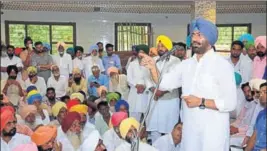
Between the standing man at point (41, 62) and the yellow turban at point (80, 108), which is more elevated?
the standing man at point (41, 62)

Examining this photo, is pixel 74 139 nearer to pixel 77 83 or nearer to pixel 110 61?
pixel 77 83

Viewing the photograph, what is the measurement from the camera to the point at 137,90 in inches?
192

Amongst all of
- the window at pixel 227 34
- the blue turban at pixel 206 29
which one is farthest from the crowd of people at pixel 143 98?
the window at pixel 227 34

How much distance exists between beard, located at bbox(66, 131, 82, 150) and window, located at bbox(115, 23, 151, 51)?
4.67 meters

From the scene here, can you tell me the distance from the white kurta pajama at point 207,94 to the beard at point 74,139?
1410mm

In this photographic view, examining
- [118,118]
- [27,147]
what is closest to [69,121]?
[118,118]

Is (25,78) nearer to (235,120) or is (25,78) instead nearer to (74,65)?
(74,65)

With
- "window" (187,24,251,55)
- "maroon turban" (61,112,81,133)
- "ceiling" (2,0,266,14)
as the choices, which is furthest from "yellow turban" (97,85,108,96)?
"ceiling" (2,0,266,14)

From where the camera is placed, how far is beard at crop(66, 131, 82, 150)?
3.55 metres

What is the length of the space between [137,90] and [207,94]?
271cm

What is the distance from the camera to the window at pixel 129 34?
27.2 ft

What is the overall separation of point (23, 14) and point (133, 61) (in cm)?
367

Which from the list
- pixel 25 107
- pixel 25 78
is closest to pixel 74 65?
pixel 25 78

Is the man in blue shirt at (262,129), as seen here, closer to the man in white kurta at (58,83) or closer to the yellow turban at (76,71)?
the man in white kurta at (58,83)
